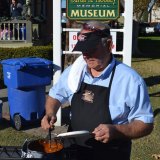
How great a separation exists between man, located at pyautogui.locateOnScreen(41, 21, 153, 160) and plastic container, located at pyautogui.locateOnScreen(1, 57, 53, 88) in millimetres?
4338

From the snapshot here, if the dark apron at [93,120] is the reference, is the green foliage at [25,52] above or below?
below

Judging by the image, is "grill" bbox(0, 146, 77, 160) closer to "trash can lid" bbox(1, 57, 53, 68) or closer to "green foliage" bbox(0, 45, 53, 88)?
"trash can lid" bbox(1, 57, 53, 68)

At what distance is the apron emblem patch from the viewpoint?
310cm

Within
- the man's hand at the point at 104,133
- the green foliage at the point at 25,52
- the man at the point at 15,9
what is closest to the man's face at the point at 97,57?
the man's hand at the point at 104,133

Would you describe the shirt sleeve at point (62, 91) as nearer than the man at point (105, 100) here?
No

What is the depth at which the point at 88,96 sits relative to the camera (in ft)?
10.2

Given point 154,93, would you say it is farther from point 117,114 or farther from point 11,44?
point 117,114

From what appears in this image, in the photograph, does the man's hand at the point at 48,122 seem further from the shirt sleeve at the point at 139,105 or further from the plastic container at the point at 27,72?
the plastic container at the point at 27,72

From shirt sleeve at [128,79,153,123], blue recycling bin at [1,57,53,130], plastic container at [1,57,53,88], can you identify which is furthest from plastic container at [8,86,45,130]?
shirt sleeve at [128,79,153,123]

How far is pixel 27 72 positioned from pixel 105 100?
461 centimetres

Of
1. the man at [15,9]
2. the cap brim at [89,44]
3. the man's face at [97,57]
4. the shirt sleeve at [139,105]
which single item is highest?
the man at [15,9]

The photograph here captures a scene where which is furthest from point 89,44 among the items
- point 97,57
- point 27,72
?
point 27,72

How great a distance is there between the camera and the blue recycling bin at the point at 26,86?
7535 millimetres

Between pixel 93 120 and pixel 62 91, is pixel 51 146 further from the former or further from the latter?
pixel 62 91
